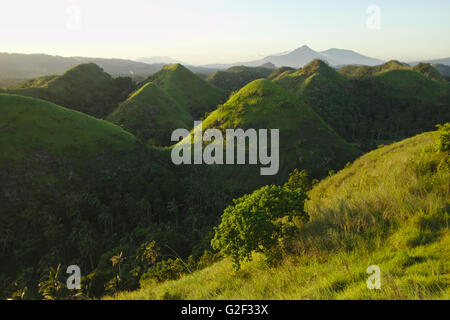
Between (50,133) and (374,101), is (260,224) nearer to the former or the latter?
(50,133)

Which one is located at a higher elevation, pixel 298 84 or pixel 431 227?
pixel 298 84

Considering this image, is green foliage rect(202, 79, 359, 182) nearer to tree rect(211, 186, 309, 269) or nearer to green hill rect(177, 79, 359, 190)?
green hill rect(177, 79, 359, 190)

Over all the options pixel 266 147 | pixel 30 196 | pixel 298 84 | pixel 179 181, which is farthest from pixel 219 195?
pixel 298 84

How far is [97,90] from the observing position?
18450cm

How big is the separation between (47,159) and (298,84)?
170 metres

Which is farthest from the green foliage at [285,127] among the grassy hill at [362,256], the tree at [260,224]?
the grassy hill at [362,256]

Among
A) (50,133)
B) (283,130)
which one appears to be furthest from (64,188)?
(283,130)

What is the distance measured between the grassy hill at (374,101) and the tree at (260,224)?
489ft

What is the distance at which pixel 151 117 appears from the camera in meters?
137

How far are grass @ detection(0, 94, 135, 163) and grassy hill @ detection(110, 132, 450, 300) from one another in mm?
79369

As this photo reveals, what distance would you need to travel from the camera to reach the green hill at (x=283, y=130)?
3024 inches

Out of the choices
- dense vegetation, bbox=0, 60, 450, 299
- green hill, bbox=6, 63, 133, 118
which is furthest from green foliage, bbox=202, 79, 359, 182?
green hill, bbox=6, 63, 133, 118

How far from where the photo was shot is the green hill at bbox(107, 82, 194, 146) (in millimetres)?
123562
